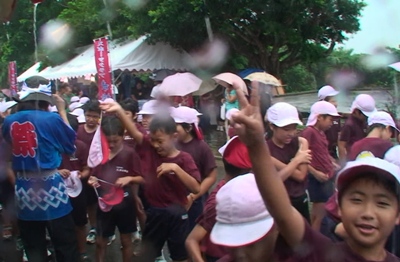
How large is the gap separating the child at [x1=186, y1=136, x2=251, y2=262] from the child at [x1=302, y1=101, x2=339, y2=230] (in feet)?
6.52

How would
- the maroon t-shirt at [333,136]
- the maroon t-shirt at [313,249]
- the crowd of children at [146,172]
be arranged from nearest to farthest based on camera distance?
the maroon t-shirt at [313,249] < the crowd of children at [146,172] < the maroon t-shirt at [333,136]

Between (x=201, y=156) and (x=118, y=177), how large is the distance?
0.63m

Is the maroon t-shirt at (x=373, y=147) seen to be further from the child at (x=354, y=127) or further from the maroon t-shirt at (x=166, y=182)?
the child at (x=354, y=127)

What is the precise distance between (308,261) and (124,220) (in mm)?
2485

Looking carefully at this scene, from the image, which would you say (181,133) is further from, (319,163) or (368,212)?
(368,212)

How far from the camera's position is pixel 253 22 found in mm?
7340

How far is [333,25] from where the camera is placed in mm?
7812

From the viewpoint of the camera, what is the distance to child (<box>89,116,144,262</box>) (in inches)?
149

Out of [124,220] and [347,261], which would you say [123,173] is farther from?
[347,261]

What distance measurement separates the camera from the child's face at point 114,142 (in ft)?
12.5

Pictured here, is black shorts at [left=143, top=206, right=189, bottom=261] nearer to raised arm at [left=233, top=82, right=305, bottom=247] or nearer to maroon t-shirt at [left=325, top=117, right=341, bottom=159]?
raised arm at [left=233, top=82, right=305, bottom=247]

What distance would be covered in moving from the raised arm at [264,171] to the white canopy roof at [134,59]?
6.40 m

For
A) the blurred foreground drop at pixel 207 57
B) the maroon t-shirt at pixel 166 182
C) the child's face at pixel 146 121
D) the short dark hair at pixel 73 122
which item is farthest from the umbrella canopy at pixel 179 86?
the short dark hair at pixel 73 122

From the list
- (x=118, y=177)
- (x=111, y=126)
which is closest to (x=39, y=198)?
(x=118, y=177)
